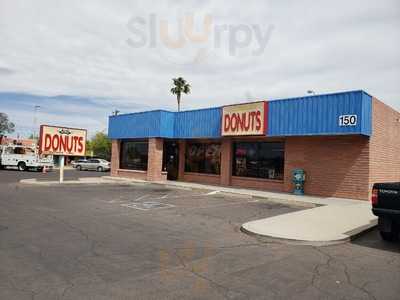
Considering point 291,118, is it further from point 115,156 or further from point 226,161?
point 115,156

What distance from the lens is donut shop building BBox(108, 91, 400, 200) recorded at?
1594 centimetres

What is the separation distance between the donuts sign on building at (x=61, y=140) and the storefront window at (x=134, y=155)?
457cm

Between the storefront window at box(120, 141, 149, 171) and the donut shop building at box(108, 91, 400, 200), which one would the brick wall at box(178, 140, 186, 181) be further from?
the storefront window at box(120, 141, 149, 171)

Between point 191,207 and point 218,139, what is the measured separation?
983 cm

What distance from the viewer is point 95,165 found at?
43.6 meters

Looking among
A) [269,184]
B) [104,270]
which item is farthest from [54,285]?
[269,184]

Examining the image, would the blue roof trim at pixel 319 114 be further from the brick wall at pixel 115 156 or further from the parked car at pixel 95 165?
the parked car at pixel 95 165

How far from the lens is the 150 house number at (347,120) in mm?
15070

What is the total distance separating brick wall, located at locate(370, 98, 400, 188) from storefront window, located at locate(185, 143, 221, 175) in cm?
934

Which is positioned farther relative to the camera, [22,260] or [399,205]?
[399,205]

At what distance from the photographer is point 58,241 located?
7477 millimetres

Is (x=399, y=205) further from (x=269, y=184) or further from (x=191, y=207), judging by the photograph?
(x=269, y=184)

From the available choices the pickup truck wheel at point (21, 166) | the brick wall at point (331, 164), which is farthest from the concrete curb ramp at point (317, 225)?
the pickup truck wheel at point (21, 166)

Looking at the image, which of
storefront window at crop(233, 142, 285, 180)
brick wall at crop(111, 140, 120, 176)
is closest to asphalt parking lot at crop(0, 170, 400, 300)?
storefront window at crop(233, 142, 285, 180)
